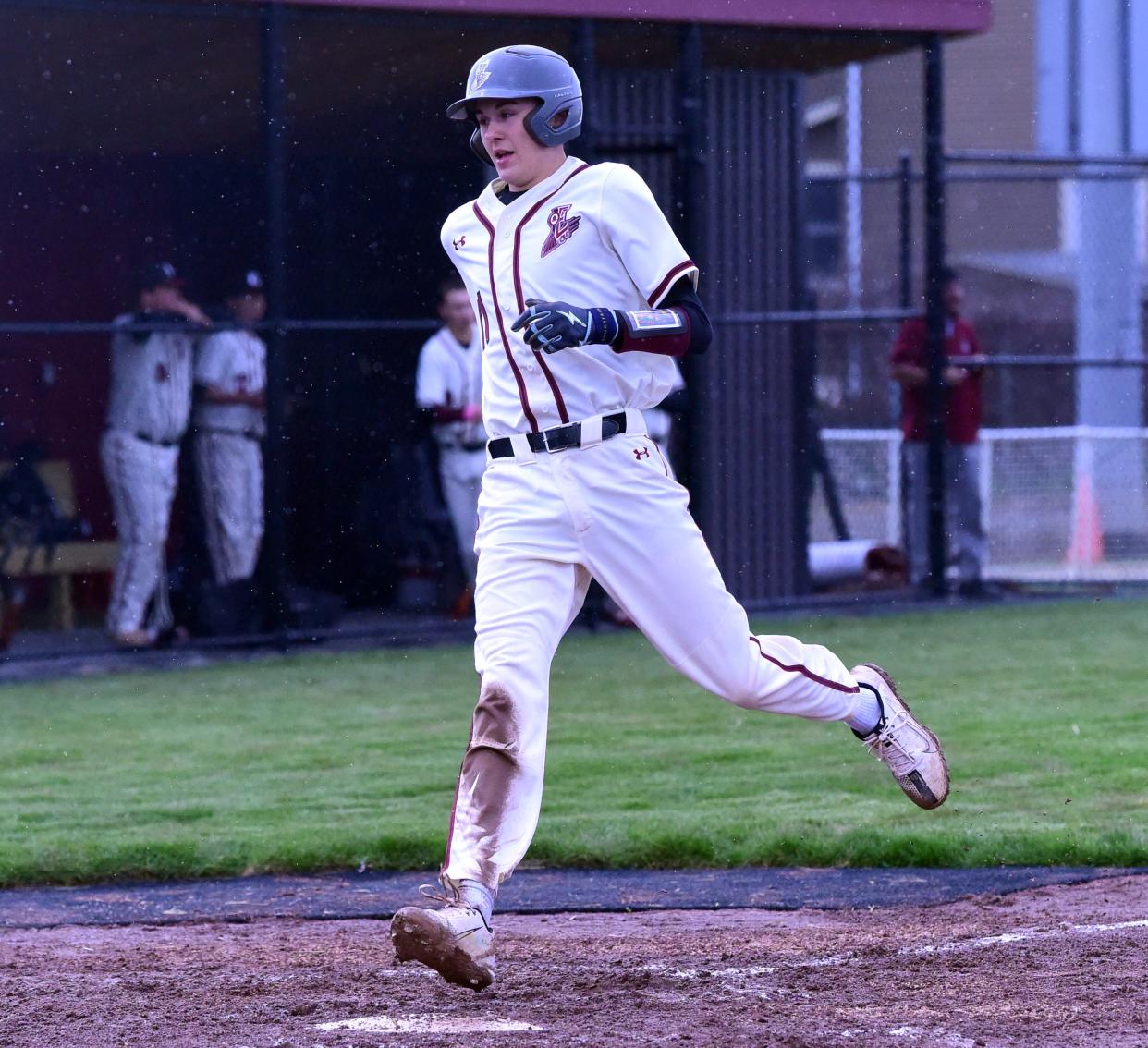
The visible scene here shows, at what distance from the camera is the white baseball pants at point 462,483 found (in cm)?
1122

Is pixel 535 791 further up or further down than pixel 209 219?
further down

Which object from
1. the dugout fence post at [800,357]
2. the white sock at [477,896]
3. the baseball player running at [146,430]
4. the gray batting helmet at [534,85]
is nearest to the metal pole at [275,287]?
the baseball player running at [146,430]

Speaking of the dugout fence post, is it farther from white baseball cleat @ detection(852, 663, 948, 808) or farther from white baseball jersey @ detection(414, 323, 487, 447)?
white baseball cleat @ detection(852, 663, 948, 808)

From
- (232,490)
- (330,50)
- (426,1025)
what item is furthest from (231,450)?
(426,1025)

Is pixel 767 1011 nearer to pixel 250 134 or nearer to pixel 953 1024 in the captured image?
pixel 953 1024

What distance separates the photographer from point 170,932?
504 centimetres

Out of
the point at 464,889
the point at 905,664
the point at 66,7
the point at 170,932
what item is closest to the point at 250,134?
the point at 66,7

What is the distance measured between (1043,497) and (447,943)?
434 inches

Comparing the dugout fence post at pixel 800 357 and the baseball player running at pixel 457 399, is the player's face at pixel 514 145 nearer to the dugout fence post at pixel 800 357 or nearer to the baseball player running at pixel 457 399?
the baseball player running at pixel 457 399

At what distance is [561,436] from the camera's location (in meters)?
4.34

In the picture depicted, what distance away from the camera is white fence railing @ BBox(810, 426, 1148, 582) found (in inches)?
540

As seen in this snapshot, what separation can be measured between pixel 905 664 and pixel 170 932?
18.1 feet

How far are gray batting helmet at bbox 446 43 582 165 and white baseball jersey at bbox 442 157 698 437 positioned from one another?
0.39 ft

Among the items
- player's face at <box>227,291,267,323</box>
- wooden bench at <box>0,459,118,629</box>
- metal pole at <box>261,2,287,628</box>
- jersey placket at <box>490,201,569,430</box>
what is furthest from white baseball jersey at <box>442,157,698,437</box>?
wooden bench at <box>0,459,118,629</box>
